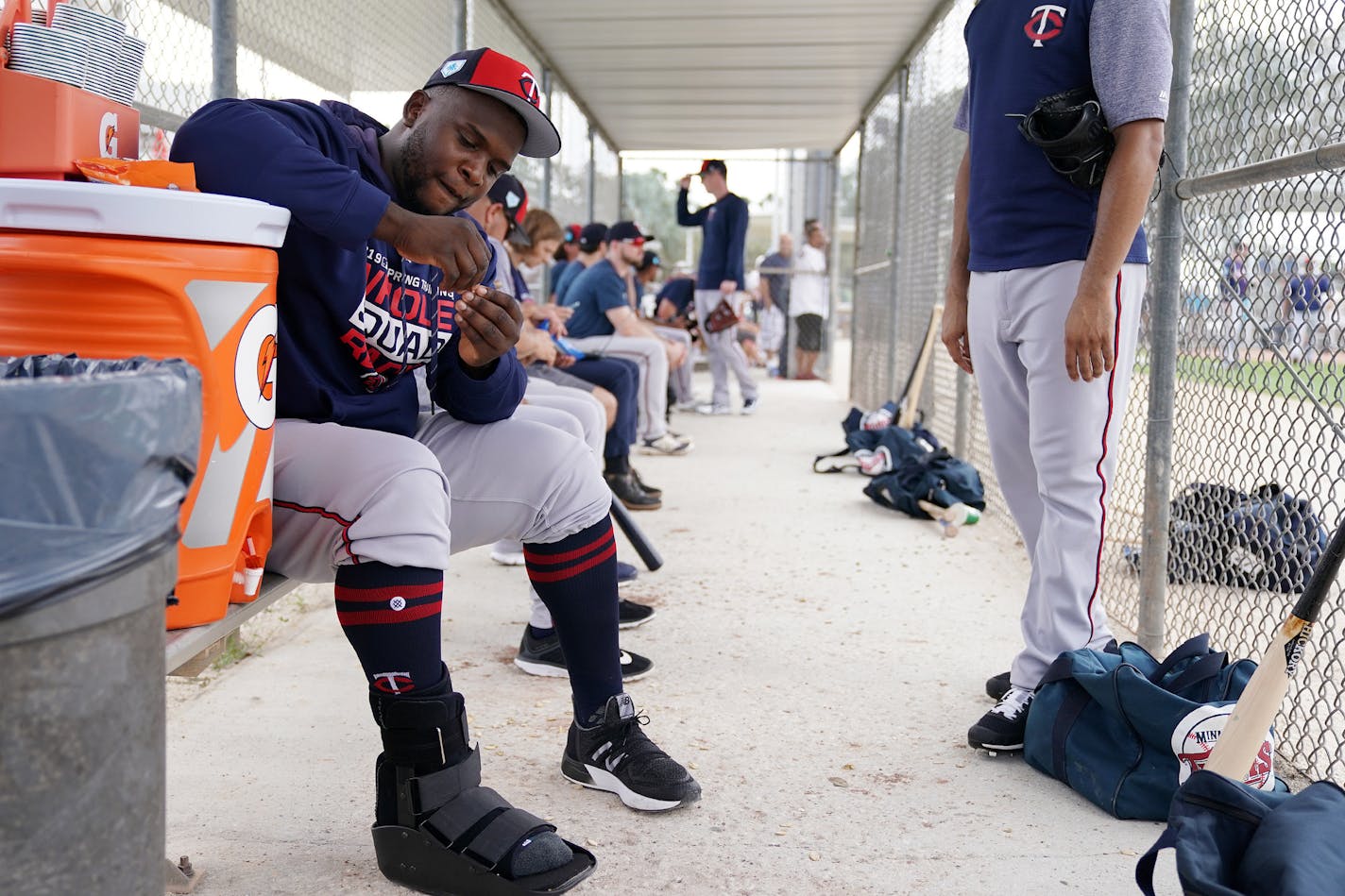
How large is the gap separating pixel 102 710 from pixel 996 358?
2.24m

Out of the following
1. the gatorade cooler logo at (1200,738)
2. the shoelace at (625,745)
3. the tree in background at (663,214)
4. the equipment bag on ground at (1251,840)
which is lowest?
the shoelace at (625,745)

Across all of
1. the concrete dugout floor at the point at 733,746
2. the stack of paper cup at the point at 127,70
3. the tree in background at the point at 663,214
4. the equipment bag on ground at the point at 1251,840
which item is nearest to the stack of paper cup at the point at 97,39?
the stack of paper cup at the point at 127,70

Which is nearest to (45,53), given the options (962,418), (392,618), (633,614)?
(392,618)

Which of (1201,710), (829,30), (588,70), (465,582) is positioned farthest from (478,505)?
(588,70)

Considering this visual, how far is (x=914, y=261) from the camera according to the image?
814 cm

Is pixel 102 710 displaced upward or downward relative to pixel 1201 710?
upward

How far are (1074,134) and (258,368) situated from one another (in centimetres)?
180

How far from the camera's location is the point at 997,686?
3.01m

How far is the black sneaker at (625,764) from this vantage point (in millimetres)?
2318

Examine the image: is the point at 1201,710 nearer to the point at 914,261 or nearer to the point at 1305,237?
the point at 1305,237

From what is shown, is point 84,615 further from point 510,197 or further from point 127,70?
point 510,197

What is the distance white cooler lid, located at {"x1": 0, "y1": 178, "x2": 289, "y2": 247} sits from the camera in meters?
1.33

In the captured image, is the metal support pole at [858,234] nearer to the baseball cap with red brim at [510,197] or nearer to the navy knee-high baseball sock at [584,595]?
the baseball cap with red brim at [510,197]

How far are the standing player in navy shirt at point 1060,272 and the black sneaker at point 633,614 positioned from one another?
1.31m
